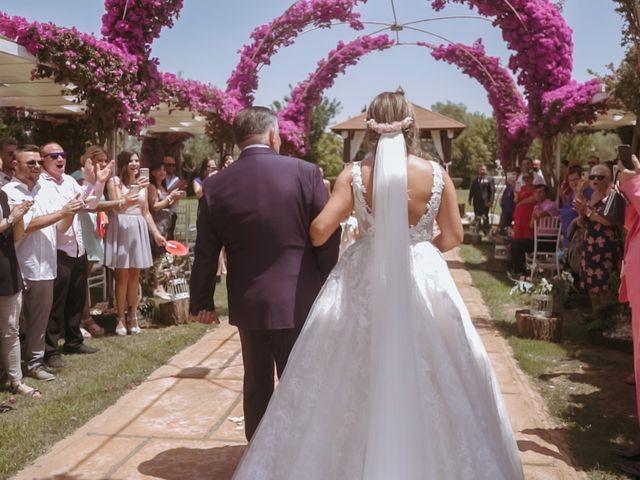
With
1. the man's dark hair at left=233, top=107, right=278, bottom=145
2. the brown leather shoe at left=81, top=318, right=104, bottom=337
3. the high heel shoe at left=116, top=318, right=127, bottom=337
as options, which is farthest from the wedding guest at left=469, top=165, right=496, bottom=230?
the man's dark hair at left=233, top=107, right=278, bottom=145

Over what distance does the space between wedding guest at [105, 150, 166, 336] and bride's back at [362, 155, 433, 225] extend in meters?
4.04

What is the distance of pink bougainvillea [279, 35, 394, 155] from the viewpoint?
48.4ft

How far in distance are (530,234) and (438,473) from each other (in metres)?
8.25

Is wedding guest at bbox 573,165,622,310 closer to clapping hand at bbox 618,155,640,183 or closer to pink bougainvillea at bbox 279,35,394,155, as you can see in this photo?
clapping hand at bbox 618,155,640,183

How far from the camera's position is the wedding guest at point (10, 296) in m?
4.41

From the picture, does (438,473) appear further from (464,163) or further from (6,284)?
(464,163)

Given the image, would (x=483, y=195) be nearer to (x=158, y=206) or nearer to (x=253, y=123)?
(x=158, y=206)

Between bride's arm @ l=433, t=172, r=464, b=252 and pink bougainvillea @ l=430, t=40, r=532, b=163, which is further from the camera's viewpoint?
pink bougainvillea @ l=430, t=40, r=532, b=163

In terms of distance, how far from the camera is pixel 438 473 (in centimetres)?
279

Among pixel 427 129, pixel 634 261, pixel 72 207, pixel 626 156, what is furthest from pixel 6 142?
pixel 427 129

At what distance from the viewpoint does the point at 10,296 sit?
14.9ft

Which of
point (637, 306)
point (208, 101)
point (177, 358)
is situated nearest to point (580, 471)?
point (637, 306)

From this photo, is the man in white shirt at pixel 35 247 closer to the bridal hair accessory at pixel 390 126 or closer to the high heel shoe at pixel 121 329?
the high heel shoe at pixel 121 329

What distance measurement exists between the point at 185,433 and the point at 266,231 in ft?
5.42
